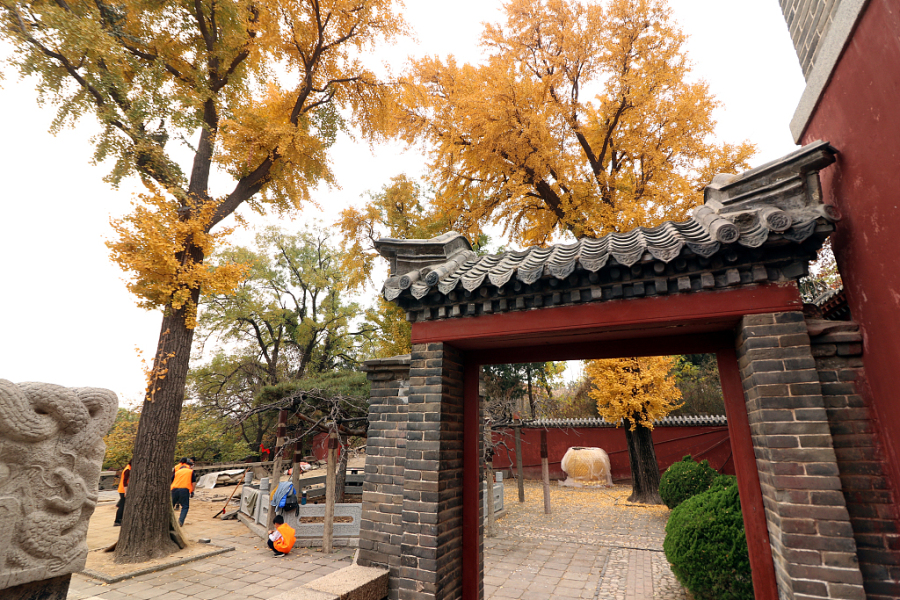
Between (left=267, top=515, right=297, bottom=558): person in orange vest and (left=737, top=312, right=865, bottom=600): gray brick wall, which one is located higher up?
(left=737, top=312, right=865, bottom=600): gray brick wall

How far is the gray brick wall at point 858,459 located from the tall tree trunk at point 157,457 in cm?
927

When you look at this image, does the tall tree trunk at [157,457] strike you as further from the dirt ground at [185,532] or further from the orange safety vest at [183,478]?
the orange safety vest at [183,478]

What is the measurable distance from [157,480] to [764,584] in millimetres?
8875

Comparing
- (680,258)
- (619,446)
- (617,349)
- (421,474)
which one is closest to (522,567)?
(421,474)

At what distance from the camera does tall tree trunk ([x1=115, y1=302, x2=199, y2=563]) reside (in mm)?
7074

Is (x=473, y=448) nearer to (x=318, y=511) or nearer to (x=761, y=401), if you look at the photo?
(x=761, y=401)

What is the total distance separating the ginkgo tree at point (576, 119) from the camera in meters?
8.74

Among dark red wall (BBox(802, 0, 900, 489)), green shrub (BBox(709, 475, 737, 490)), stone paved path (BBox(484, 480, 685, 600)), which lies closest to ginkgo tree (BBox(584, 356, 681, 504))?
stone paved path (BBox(484, 480, 685, 600))

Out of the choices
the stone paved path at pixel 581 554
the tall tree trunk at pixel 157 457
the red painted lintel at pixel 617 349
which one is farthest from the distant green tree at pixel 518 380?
the red painted lintel at pixel 617 349

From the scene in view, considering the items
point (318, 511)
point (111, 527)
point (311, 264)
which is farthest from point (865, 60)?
point (311, 264)

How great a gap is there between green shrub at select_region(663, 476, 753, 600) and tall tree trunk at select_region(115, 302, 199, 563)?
8.33 m

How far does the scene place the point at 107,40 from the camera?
6.99 m

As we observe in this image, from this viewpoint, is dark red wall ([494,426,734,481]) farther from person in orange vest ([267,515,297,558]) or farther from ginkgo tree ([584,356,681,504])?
person in orange vest ([267,515,297,558])

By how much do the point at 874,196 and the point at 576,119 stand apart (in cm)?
805
